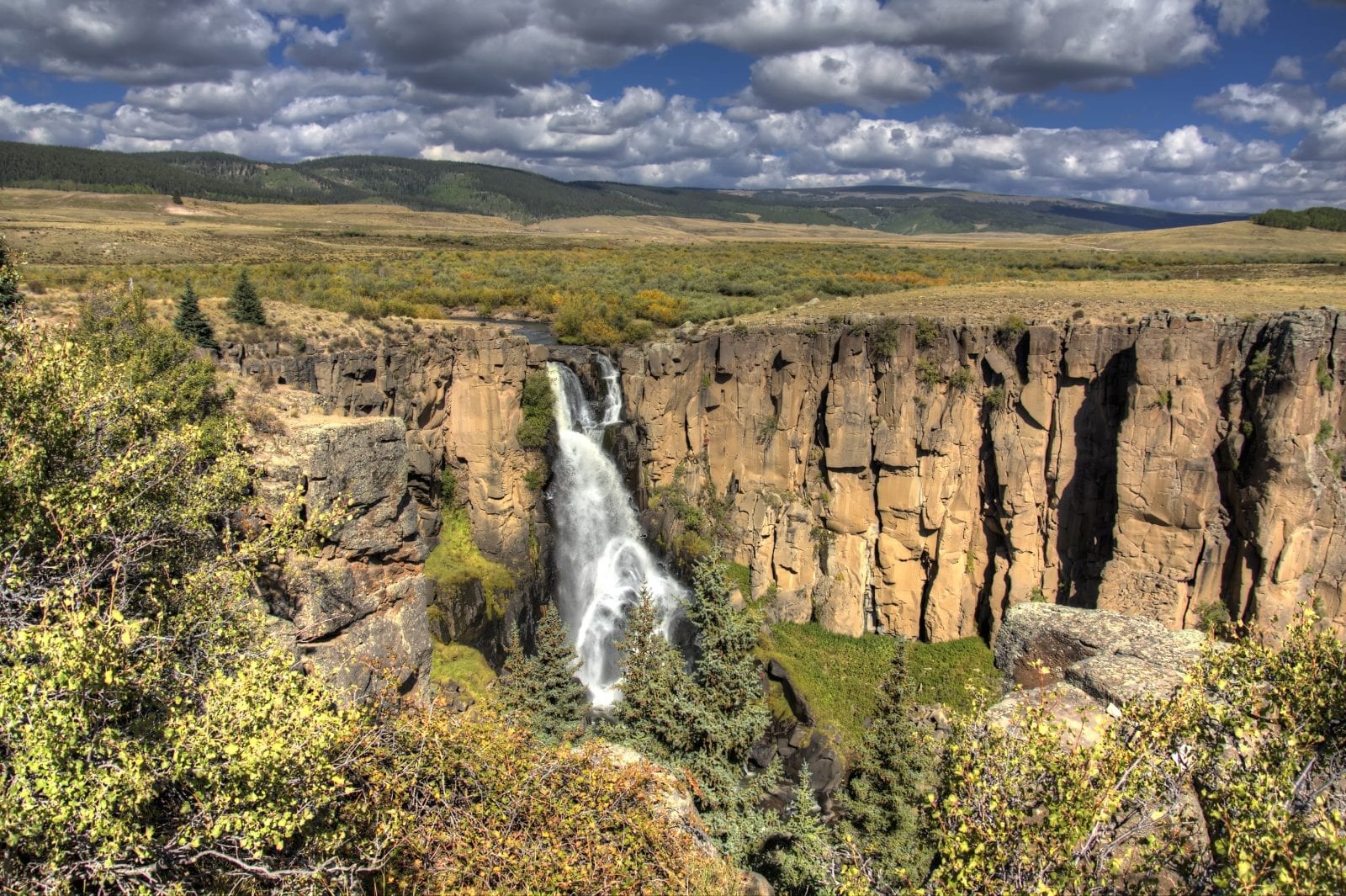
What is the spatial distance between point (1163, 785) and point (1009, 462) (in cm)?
2158

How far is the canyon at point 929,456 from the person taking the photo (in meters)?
23.9

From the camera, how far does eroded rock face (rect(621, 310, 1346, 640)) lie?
23.7 meters

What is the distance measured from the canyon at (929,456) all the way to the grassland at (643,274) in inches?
179

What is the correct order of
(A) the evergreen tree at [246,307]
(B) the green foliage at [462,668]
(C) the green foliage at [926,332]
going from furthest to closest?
(A) the evergreen tree at [246,307]
(C) the green foliage at [926,332]
(B) the green foliage at [462,668]

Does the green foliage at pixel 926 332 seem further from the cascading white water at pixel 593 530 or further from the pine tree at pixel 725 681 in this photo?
the pine tree at pixel 725 681

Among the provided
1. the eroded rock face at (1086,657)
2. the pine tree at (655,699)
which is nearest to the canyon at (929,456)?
the eroded rock face at (1086,657)

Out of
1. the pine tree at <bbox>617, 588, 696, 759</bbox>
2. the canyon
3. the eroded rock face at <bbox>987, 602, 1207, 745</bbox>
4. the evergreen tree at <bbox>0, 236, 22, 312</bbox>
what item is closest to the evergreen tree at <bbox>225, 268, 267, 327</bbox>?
the canyon

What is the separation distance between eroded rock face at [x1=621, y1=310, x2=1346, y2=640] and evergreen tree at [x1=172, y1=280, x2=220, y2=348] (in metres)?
15.6

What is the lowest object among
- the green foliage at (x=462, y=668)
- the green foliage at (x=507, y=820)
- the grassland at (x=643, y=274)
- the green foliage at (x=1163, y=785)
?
the green foliage at (x=462, y=668)

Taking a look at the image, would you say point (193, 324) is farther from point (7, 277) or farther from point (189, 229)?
point (189, 229)

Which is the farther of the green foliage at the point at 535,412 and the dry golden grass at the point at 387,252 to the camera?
the dry golden grass at the point at 387,252

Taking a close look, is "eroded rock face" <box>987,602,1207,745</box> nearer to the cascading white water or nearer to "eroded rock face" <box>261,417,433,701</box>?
the cascading white water

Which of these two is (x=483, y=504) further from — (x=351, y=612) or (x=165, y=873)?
(x=165, y=873)

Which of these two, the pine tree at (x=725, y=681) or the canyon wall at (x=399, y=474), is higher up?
the canyon wall at (x=399, y=474)
